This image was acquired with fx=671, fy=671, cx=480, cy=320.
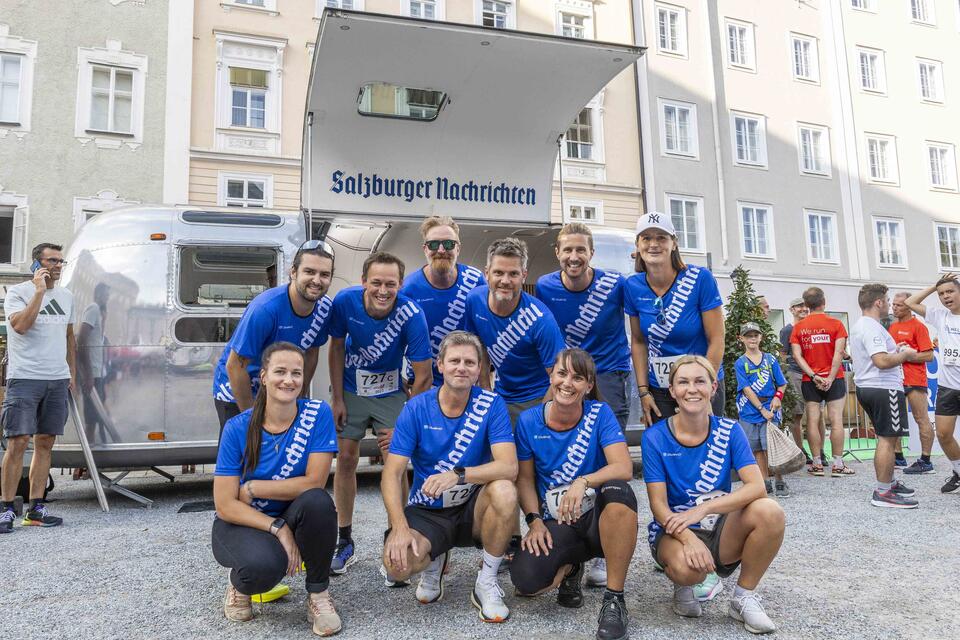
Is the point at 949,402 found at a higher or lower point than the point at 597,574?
higher

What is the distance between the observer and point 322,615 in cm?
282

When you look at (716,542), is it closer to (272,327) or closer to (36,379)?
(272,327)

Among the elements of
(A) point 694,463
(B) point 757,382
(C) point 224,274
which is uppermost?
(C) point 224,274

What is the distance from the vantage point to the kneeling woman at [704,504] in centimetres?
279

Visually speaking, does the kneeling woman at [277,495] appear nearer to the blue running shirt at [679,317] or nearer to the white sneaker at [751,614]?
the white sneaker at [751,614]

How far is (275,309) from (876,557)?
373 cm

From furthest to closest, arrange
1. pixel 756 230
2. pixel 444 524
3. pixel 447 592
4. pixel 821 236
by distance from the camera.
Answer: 1. pixel 821 236
2. pixel 756 230
3. pixel 447 592
4. pixel 444 524

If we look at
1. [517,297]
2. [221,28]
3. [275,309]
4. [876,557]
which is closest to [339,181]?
[275,309]

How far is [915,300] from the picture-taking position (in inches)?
231

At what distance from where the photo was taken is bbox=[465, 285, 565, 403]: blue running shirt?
3.69m

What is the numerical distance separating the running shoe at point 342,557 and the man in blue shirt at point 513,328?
119 centimetres

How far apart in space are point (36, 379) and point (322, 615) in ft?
11.8

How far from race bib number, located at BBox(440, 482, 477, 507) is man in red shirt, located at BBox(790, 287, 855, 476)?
5.34 metres

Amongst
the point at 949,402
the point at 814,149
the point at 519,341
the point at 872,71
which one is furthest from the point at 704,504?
the point at 872,71
